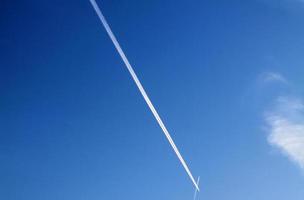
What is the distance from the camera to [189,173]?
24312 mm

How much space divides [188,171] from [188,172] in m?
0.13

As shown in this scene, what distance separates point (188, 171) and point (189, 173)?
274 millimetres

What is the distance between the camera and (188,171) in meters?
24.4

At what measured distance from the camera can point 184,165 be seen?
2475cm

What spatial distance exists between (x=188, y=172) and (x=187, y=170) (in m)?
0.28

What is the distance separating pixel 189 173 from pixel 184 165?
1171 mm

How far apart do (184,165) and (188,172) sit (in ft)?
3.30

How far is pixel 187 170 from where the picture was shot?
2458cm

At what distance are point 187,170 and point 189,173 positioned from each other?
454mm

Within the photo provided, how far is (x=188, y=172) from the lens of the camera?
80.2ft

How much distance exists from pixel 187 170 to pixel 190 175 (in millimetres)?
721

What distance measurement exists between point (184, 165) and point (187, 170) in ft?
2.42
